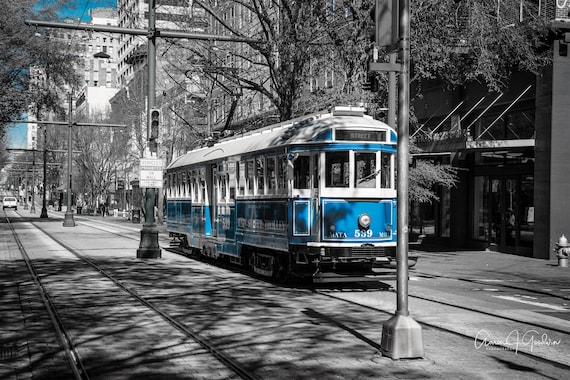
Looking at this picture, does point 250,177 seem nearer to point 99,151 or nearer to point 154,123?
point 154,123

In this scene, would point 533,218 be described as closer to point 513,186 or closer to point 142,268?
point 513,186

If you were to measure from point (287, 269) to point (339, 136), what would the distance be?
9.81 feet

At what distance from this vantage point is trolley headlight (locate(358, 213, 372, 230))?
47.4ft

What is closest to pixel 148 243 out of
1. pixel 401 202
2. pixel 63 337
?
pixel 63 337

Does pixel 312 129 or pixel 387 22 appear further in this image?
pixel 312 129

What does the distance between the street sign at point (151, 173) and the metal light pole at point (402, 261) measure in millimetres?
14138

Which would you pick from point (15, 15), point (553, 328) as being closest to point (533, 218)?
point (553, 328)

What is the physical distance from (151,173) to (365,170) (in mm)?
8817

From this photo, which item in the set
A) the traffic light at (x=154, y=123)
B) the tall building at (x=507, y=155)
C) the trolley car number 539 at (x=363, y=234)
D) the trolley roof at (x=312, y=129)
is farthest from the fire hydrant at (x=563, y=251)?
the traffic light at (x=154, y=123)

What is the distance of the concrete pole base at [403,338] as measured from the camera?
8211mm

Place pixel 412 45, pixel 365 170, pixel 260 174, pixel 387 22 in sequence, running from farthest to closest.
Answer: pixel 412 45 → pixel 260 174 → pixel 365 170 → pixel 387 22

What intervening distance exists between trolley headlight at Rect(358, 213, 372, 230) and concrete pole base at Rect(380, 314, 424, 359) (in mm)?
6199

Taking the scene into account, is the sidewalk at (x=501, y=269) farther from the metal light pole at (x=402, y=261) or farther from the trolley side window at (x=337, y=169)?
the metal light pole at (x=402, y=261)

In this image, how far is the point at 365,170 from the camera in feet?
48.6
